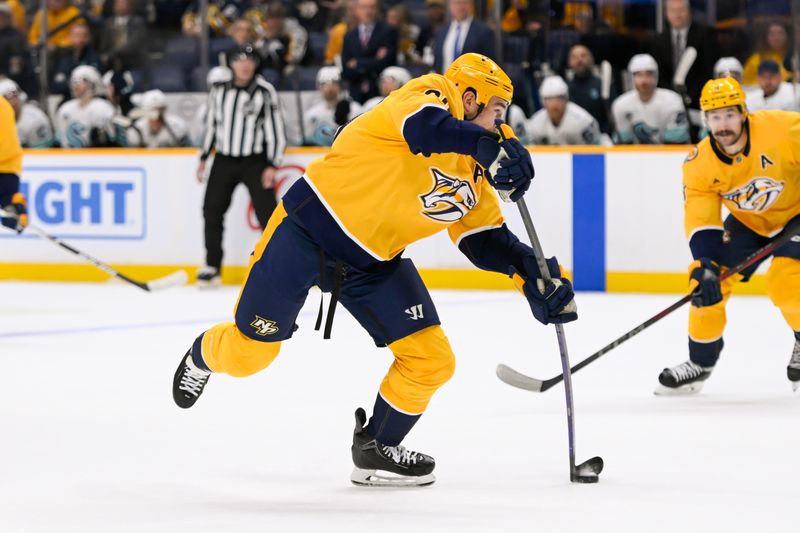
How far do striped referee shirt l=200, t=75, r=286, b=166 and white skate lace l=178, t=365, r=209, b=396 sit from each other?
4789 mm

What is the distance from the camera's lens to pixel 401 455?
328 cm

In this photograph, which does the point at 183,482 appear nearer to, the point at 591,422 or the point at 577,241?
the point at 591,422

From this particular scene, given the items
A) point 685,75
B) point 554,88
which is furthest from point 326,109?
point 685,75

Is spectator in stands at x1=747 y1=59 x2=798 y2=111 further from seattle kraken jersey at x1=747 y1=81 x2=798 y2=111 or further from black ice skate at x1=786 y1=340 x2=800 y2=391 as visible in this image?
black ice skate at x1=786 y1=340 x2=800 y2=391

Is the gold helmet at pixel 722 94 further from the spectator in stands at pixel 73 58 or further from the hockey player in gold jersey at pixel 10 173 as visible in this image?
the spectator in stands at pixel 73 58

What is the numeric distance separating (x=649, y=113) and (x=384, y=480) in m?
4.98

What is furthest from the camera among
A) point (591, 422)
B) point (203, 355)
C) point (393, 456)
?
point (591, 422)

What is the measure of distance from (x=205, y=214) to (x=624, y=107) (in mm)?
2574

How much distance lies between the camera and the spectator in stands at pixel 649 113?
7.79 m

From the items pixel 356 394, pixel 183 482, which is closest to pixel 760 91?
pixel 356 394

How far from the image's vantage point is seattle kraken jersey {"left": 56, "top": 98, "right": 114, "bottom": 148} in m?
9.31

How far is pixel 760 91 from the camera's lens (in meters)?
7.49

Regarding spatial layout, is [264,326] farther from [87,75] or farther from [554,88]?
[87,75]

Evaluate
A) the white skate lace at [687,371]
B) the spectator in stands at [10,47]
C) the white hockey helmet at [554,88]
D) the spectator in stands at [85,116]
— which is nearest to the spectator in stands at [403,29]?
the white hockey helmet at [554,88]
